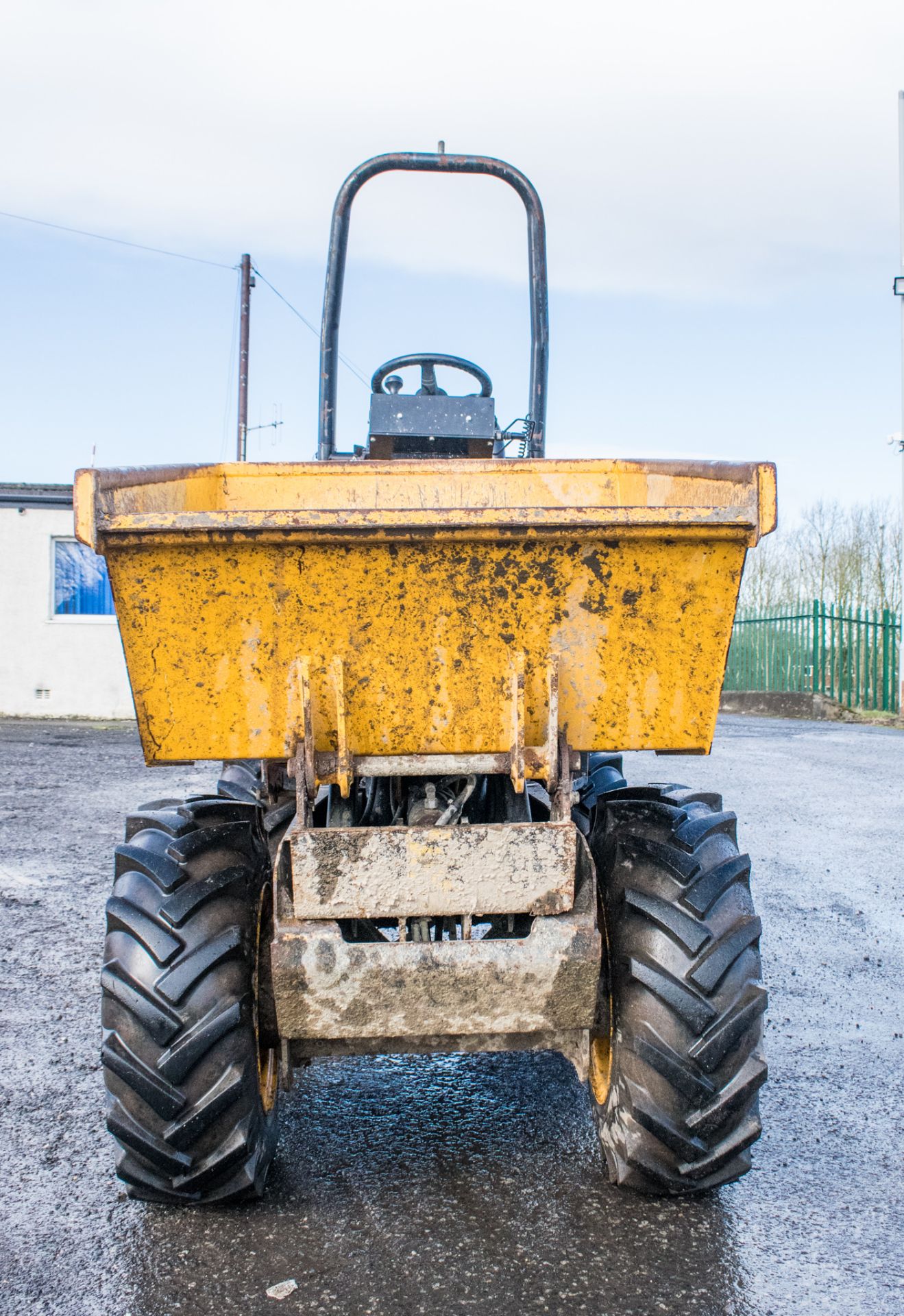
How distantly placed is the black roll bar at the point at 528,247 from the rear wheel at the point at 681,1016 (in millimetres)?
2367

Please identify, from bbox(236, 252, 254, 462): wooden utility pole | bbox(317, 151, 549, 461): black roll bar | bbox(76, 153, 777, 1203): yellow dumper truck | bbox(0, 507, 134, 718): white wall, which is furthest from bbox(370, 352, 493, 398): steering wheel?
bbox(236, 252, 254, 462): wooden utility pole

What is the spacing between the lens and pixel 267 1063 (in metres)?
3.06

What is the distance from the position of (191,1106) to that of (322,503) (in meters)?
2.05

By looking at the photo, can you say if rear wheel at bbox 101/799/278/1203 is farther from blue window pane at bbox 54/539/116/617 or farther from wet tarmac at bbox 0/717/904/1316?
blue window pane at bbox 54/539/116/617

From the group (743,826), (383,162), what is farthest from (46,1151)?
(743,826)

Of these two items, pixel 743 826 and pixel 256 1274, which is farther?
pixel 743 826

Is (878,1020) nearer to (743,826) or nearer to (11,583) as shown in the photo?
(743,826)

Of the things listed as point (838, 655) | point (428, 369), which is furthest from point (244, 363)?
point (428, 369)

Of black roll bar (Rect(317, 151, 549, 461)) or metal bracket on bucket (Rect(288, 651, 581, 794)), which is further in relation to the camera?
black roll bar (Rect(317, 151, 549, 461))

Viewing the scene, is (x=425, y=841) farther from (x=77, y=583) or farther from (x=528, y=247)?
(x=77, y=583)

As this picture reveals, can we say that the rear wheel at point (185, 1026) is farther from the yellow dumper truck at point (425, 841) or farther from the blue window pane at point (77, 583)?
the blue window pane at point (77, 583)

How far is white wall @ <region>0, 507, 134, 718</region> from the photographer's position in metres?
18.7

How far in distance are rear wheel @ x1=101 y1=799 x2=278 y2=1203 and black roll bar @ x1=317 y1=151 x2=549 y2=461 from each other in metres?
2.35

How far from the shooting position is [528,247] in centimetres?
487
